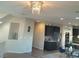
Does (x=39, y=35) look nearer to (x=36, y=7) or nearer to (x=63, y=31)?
(x=63, y=31)

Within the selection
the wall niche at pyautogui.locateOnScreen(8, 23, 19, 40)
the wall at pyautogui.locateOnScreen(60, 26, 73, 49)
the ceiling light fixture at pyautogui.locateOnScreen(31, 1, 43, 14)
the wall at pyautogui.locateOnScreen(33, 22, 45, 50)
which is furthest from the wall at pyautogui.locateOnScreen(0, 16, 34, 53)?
the wall at pyautogui.locateOnScreen(60, 26, 73, 49)

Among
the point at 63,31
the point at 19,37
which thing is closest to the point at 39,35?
the point at 19,37

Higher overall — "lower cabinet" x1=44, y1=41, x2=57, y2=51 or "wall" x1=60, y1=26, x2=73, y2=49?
"wall" x1=60, y1=26, x2=73, y2=49

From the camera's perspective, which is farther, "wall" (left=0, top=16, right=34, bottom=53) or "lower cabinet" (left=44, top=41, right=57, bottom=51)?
"lower cabinet" (left=44, top=41, right=57, bottom=51)

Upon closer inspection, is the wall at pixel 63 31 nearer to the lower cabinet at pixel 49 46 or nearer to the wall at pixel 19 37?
the lower cabinet at pixel 49 46

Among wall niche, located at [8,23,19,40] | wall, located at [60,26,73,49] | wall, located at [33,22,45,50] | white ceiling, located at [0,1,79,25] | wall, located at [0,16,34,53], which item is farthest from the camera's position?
wall, located at [60,26,73,49]

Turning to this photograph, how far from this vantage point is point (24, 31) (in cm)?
904

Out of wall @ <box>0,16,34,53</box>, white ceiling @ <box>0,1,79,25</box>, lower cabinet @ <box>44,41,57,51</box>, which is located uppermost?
white ceiling @ <box>0,1,79,25</box>

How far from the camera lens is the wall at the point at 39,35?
1126 cm

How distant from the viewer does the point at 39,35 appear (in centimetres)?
1168

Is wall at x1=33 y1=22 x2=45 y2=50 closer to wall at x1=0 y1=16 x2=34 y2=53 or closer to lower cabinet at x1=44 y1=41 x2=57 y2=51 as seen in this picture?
lower cabinet at x1=44 y1=41 x2=57 y2=51

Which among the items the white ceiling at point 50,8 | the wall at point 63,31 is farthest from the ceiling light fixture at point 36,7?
the wall at point 63,31

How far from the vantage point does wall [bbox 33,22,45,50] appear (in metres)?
11.3

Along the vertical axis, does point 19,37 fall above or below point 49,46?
above
